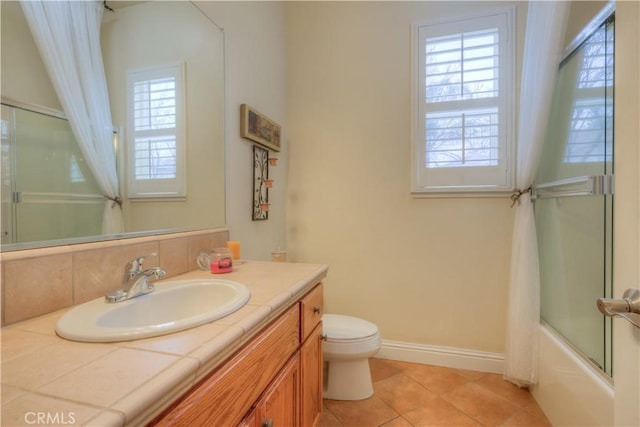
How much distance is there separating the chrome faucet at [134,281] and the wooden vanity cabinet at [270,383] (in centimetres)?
38

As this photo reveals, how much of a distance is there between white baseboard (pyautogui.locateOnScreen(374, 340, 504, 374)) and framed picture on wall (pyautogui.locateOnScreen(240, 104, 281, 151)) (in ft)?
5.39

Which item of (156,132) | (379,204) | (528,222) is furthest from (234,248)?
(528,222)

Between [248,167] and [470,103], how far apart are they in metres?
1.52

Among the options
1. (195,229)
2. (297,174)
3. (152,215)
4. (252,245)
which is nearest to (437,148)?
(297,174)

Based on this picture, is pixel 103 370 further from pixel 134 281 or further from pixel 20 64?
pixel 20 64

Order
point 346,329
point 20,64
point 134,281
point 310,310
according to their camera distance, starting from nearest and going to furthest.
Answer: point 20,64, point 134,281, point 310,310, point 346,329

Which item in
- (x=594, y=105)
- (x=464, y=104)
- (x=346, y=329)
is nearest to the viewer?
(x=594, y=105)

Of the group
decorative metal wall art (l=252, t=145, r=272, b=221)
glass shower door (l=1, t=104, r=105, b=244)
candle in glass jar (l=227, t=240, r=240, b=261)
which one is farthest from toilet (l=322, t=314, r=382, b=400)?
glass shower door (l=1, t=104, r=105, b=244)

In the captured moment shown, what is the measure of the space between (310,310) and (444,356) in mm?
1386

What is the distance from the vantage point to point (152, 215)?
3.59ft

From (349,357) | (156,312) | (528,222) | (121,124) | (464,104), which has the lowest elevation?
(349,357)

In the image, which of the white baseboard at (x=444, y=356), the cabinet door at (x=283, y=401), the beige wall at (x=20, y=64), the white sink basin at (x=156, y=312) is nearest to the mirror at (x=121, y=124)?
the beige wall at (x=20, y=64)

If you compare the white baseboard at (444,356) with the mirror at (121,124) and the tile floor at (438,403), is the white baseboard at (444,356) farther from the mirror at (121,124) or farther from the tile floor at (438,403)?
the mirror at (121,124)

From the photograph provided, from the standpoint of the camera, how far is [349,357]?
1577mm
